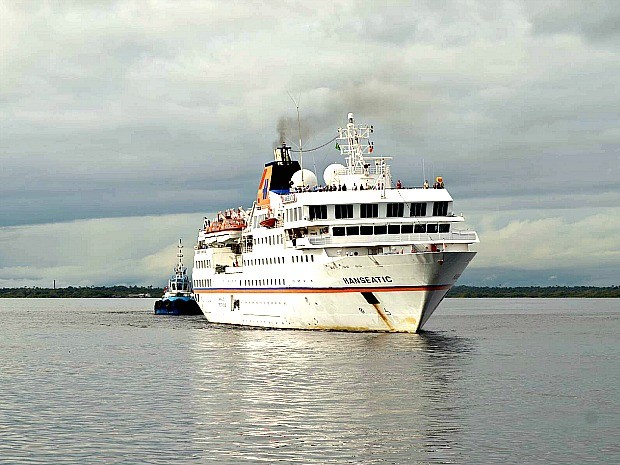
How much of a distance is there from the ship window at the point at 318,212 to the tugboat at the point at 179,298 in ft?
252

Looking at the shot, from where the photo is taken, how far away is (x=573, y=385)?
51344 mm

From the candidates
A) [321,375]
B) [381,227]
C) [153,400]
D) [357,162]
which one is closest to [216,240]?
[357,162]

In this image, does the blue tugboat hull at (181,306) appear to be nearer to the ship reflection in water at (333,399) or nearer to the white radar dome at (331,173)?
the white radar dome at (331,173)

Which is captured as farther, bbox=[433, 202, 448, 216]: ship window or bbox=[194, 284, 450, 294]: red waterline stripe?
bbox=[433, 202, 448, 216]: ship window

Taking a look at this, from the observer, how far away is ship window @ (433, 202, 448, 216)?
75.8 m

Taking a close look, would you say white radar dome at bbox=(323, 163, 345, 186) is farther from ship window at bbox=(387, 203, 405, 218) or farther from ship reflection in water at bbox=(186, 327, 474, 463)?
ship reflection in water at bbox=(186, 327, 474, 463)

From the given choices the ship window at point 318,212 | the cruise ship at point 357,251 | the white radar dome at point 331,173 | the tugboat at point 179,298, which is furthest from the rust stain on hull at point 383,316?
the tugboat at point 179,298

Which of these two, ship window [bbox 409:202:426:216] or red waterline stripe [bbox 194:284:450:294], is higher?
ship window [bbox 409:202:426:216]

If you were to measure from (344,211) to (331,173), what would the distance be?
10875mm

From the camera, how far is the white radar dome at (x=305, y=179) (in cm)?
8911

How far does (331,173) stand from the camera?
8494 centimetres

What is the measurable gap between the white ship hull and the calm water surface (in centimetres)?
131

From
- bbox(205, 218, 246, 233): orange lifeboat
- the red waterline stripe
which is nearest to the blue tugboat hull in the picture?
bbox(205, 218, 246, 233): orange lifeboat

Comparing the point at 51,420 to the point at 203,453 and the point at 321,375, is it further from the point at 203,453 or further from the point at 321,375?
the point at 321,375
